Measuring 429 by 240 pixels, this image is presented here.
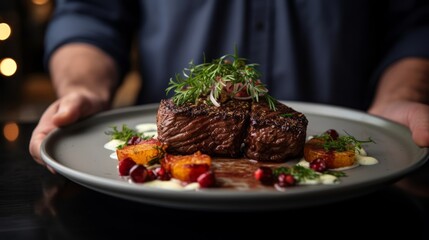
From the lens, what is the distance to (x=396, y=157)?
2217mm

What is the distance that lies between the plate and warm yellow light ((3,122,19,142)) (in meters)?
0.51

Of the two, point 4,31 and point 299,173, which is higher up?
point 299,173

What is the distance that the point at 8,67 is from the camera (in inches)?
262

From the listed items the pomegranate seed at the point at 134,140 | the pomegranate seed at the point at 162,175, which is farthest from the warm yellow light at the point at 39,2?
the pomegranate seed at the point at 162,175

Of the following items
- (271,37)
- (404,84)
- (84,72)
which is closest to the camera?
(404,84)

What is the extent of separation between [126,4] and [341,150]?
6.95 ft

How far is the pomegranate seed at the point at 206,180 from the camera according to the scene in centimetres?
181

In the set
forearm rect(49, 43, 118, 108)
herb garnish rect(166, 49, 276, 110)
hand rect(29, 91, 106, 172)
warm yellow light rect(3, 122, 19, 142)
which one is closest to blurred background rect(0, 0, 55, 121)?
forearm rect(49, 43, 118, 108)

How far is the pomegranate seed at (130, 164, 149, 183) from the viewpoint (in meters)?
1.87

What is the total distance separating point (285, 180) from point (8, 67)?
556cm

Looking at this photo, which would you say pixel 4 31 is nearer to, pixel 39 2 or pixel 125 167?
pixel 39 2

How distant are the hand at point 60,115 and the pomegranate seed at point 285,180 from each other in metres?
1.02

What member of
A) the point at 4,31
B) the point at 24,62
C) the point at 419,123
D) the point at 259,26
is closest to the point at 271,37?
the point at 259,26

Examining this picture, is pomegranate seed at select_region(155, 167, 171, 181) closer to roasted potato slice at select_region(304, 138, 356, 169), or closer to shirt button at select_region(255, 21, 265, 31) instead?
roasted potato slice at select_region(304, 138, 356, 169)
